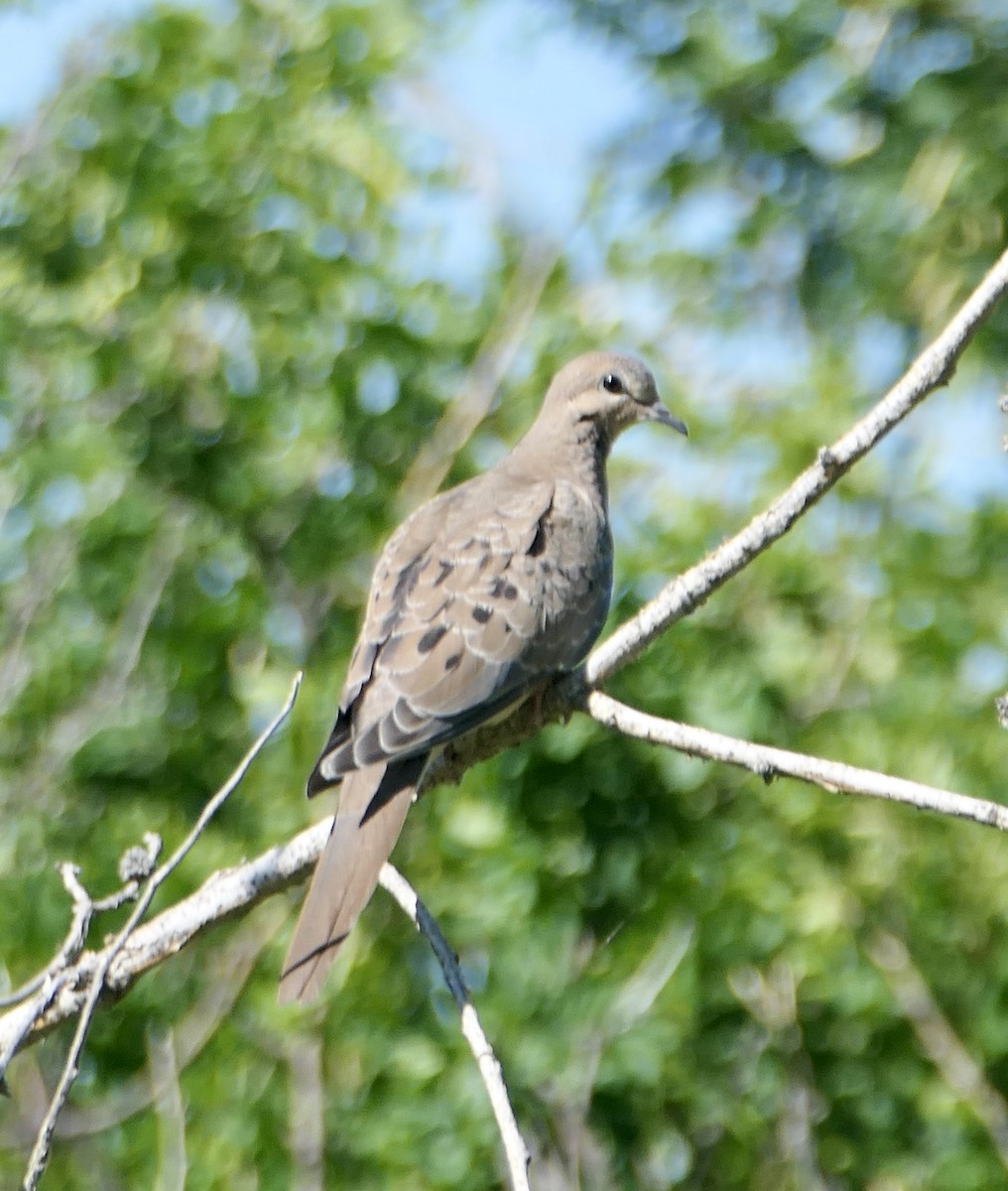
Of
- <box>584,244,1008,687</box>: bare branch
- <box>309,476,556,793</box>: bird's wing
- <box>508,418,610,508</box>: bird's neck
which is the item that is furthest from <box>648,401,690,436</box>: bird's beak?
<box>584,244,1008,687</box>: bare branch

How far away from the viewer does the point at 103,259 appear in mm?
5680

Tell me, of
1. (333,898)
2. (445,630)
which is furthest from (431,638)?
(333,898)

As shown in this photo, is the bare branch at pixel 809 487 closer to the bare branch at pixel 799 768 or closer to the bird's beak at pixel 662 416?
the bare branch at pixel 799 768

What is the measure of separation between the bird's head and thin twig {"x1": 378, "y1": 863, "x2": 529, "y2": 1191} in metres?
2.17

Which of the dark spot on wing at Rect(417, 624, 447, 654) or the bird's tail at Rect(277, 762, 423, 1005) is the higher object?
the bird's tail at Rect(277, 762, 423, 1005)

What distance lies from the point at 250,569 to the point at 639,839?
1.55 m

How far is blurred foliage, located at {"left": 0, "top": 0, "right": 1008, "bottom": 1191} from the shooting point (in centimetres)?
473

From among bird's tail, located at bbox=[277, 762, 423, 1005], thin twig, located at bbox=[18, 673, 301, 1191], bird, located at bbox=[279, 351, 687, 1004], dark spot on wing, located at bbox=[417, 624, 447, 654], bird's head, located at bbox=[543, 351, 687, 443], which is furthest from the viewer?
bird's head, located at bbox=[543, 351, 687, 443]

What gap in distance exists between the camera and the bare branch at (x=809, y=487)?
2633 mm

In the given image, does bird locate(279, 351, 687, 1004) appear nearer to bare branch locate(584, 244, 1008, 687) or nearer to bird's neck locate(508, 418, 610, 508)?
bird's neck locate(508, 418, 610, 508)

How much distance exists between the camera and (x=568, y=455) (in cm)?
477

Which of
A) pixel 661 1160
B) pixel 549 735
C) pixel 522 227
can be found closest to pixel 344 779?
pixel 549 735

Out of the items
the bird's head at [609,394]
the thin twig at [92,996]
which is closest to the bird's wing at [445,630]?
the bird's head at [609,394]

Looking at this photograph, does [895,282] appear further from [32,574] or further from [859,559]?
[32,574]
